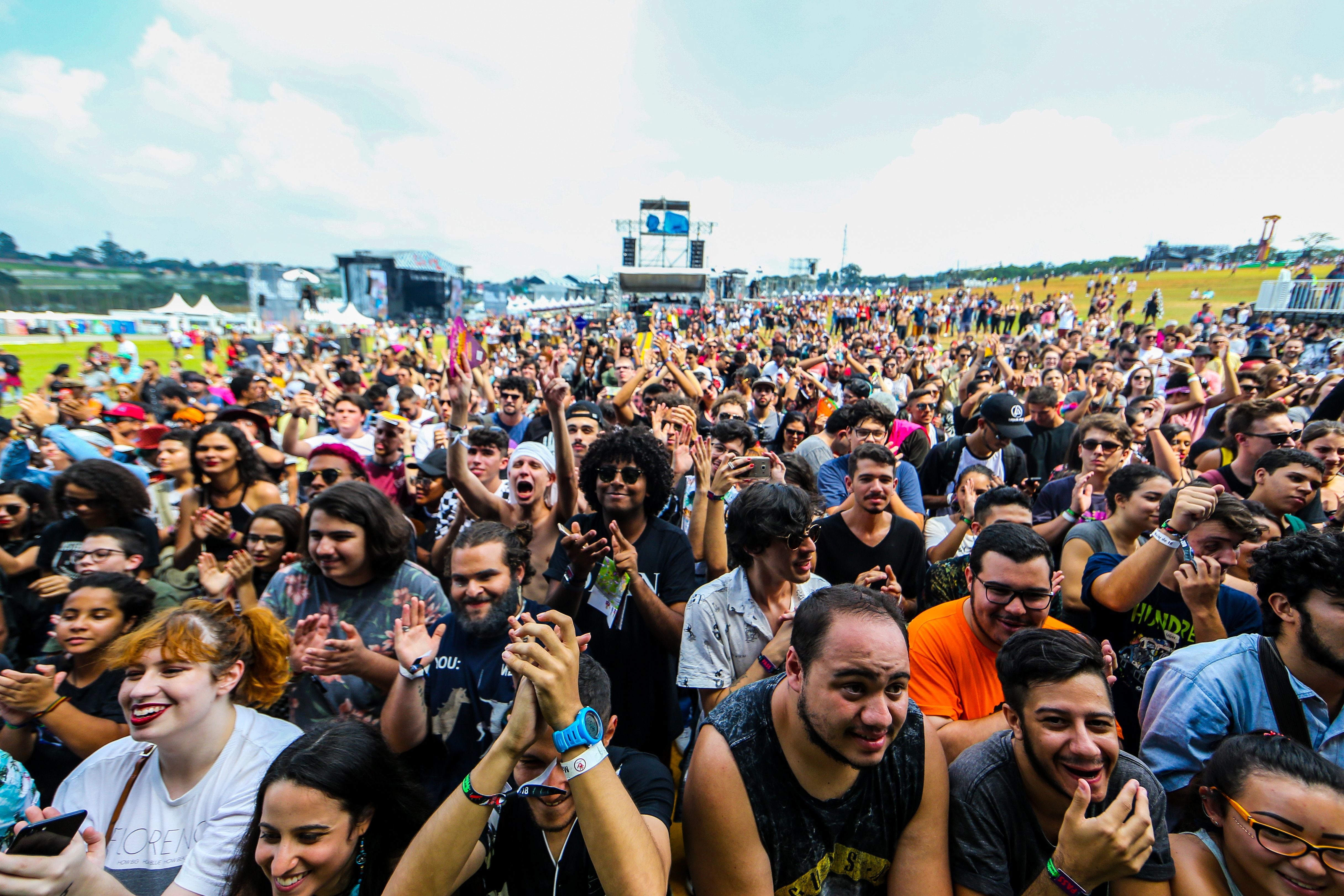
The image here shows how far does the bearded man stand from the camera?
2.34 meters

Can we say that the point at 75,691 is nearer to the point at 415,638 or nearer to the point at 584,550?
the point at 415,638

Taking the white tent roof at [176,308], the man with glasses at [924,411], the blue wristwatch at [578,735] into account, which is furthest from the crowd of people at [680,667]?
the white tent roof at [176,308]

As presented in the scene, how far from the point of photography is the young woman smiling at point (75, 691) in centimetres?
230

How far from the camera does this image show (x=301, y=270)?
46844 mm

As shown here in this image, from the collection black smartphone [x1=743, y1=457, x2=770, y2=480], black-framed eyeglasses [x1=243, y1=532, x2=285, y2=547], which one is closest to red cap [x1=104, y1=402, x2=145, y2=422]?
black-framed eyeglasses [x1=243, y1=532, x2=285, y2=547]

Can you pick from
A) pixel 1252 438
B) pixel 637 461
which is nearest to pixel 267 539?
pixel 637 461

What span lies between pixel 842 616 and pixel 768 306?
3775 centimetres

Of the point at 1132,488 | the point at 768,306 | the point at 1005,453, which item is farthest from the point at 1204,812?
the point at 768,306

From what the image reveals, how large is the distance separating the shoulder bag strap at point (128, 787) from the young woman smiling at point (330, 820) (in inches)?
20.2

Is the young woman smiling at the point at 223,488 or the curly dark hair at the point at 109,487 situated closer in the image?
the curly dark hair at the point at 109,487

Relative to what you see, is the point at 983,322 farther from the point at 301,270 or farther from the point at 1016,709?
the point at 301,270

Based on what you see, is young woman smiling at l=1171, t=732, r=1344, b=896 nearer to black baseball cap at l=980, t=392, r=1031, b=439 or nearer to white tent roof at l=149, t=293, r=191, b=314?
black baseball cap at l=980, t=392, r=1031, b=439

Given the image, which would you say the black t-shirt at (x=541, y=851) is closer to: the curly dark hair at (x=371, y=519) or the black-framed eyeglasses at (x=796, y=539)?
the black-framed eyeglasses at (x=796, y=539)

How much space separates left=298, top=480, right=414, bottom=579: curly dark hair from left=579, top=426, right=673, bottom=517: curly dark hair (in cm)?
105
